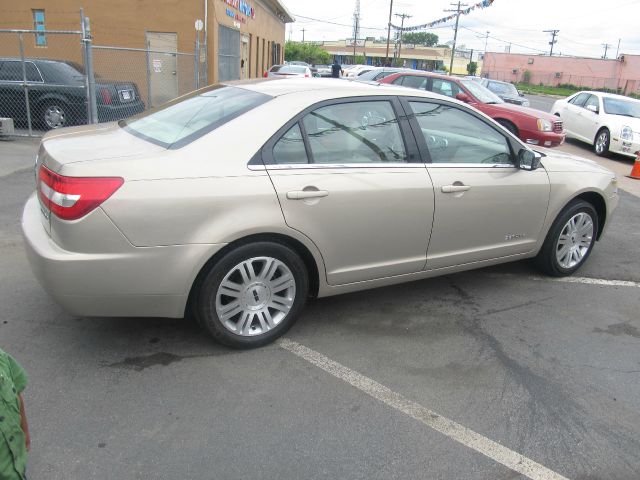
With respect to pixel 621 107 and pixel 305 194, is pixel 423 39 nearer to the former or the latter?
pixel 621 107

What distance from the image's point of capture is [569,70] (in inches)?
2790

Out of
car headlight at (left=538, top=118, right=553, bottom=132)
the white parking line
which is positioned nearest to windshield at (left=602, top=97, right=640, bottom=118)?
car headlight at (left=538, top=118, right=553, bottom=132)

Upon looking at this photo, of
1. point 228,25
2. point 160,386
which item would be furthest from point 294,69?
point 160,386

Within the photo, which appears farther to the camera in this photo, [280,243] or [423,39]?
[423,39]

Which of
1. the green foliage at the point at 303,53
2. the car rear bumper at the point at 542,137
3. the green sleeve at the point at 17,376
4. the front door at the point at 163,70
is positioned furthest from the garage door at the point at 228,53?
the green foliage at the point at 303,53

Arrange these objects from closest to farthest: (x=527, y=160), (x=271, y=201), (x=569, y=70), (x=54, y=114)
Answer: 1. (x=271, y=201)
2. (x=527, y=160)
3. (x=54, y=114)
4. (x=569, y=70)

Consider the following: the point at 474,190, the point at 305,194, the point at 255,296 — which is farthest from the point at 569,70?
the point at 255,296

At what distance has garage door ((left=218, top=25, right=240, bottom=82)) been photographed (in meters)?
17.9

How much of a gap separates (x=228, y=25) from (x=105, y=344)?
1734cm

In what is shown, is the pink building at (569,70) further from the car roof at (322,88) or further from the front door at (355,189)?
the front door at (355,189)

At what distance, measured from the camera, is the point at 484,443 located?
9.22ft

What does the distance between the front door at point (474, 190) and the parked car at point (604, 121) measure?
9719mm

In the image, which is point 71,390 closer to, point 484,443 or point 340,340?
point 340,340

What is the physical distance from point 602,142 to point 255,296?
12.6 m
